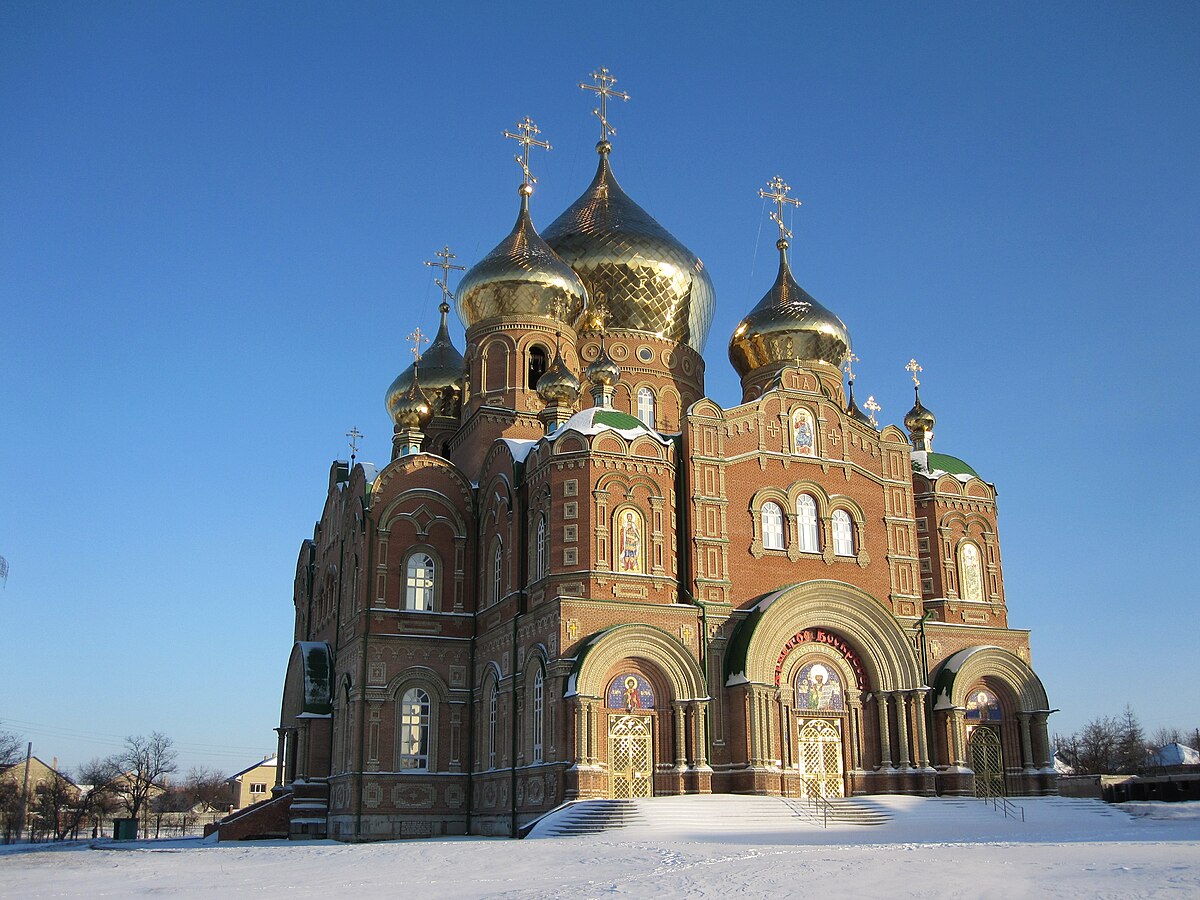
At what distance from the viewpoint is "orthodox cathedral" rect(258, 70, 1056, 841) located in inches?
855

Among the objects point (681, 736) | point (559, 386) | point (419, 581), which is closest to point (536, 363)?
point (559, 386)

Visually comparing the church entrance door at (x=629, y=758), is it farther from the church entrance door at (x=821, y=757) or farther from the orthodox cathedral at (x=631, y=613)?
the church entrance door at (x=821, y=757)

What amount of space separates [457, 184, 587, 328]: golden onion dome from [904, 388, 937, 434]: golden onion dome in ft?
26.6

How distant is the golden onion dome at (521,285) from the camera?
2842 centimetres

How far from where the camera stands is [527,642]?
2269 centimetres

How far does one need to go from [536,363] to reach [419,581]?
600cm

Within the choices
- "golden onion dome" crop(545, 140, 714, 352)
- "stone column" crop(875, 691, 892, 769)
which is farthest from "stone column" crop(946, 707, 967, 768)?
"golden onion dome" crop(545, 140, 714, 352)

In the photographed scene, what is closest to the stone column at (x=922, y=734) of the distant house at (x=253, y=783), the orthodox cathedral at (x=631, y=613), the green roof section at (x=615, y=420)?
the orthodox cathedral at (x=631, y=613)

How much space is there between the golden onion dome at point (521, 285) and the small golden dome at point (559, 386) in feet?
9.37

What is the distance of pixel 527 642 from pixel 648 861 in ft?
31.4

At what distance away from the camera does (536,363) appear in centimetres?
2848

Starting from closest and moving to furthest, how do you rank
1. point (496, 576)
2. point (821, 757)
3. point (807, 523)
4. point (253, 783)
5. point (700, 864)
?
point (700, 864) → point (821, 757) → point (807, 523) → point (496, 576) → point (253, 783)

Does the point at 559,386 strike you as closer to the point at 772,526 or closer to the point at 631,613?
the point at 772,526

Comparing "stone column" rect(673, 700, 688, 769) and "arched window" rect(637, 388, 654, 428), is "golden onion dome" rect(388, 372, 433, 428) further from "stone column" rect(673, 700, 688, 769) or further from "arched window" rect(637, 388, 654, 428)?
"stone column" rect(673, 700, 688, 769)
